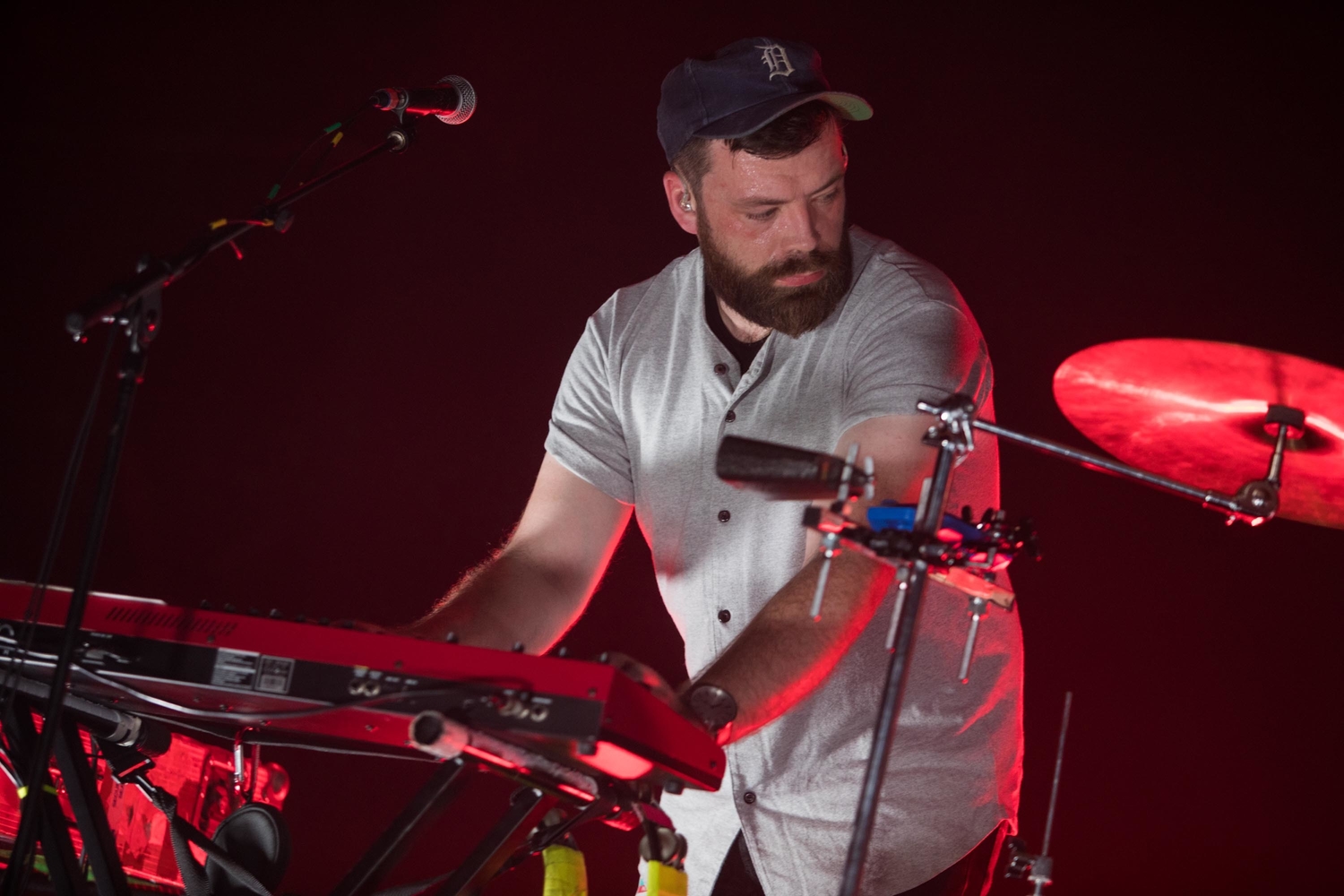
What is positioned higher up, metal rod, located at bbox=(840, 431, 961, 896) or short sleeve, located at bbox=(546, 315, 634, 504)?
short sleeve, located at bbox=(546, 315, 634, 504)

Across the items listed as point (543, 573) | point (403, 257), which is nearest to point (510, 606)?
point (543, 573)

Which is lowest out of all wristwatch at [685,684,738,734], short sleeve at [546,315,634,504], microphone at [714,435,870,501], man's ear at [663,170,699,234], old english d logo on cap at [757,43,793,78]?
wristwatch at [685,684,738,734]

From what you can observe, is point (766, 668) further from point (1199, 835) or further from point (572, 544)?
point (1199, 835)

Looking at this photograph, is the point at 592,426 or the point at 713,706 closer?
the point at 713,706

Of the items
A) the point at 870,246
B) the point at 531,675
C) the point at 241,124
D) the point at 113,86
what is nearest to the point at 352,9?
the point at 241,124

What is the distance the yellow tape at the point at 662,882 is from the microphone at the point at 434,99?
47.0 inches

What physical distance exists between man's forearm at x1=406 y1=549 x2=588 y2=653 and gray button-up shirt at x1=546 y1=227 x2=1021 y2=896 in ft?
0.63

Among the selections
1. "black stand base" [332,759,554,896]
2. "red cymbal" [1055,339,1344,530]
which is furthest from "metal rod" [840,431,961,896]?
"red cymbal" [1055,339,1344,530]

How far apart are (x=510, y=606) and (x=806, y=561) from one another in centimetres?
52

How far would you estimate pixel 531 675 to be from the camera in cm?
123

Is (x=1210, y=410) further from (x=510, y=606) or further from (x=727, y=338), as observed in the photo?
(x=510, y=606)

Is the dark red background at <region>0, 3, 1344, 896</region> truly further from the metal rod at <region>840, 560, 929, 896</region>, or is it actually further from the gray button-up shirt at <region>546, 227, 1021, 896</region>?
the metal rod at <region>840, 560, 929, 896</region>

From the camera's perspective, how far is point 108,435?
4.37 ft

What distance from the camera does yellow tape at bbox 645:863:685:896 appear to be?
1335 millimetres
